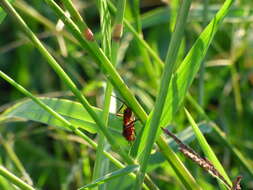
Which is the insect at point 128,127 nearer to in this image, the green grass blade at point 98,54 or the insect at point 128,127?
the insect at point 128,127

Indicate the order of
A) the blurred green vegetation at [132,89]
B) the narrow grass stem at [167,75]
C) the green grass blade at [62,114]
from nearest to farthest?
the narrow grass stem at [167,75]
the green grass blade at [62,114]
the blurred green vegetation at [132,89]

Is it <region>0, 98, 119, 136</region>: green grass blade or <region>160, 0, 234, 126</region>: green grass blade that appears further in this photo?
<region>0, 98, 119, 136</region>: green grass blade

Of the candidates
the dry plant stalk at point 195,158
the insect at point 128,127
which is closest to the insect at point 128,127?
the insect at point 128,127

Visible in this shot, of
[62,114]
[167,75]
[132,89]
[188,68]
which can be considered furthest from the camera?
[132,89]

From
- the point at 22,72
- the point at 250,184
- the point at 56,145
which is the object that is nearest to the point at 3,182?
the point at 250,184

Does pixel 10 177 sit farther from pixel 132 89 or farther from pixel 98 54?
pixel 132 89

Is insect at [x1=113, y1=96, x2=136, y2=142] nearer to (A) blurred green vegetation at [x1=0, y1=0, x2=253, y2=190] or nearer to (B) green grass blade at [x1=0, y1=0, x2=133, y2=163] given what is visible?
(B) green grass blade at [x1=0, y1=0, x2=133, y2=163]

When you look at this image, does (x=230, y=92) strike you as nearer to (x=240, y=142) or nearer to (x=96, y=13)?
(x=240, y=142)

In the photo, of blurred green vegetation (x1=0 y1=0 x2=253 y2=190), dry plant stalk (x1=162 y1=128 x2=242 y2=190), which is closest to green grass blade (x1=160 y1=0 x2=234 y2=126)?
dry plant stalk (x1=162 y1=128 x2=242 y2=190)

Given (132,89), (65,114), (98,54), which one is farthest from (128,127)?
(132,89)
